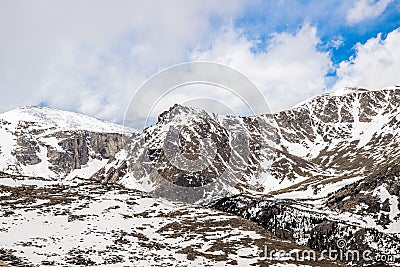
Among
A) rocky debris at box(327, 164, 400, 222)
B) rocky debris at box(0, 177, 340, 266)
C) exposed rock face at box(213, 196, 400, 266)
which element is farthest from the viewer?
rocky debris at box(327, 164, 400, 222)

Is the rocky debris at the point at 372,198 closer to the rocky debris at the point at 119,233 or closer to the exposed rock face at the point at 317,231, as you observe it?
the exposed rock face at the point at 317,231

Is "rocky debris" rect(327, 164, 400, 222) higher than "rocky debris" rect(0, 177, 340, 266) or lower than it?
higher

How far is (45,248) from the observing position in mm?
41906

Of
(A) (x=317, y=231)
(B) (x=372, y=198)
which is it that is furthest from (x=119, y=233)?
(B) (x=372, y=198)

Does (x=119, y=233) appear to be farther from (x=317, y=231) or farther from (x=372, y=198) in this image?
(x=372, y=198)

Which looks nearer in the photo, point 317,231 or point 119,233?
point 119,233

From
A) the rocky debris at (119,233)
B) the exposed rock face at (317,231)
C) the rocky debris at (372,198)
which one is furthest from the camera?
the rocky debris at (372,198)

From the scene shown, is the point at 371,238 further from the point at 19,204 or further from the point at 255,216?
the point at 19,204

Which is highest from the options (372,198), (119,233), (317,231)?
(372,198)

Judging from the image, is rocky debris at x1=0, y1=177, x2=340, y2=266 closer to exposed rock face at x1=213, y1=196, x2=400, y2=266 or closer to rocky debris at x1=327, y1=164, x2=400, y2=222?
exposed rock face at x1=213, y1=196, x2=400, y2=266

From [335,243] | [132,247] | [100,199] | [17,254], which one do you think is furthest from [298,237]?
[17,254]

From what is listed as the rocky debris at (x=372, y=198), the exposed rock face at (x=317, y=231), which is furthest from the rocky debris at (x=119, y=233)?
the rocky debris at (x=372, y=198)

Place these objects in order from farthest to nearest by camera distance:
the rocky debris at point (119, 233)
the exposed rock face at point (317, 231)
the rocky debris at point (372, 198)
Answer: the rocky debris at point (372, 198)
the exposed rock face at point (317, 231)
the rocky debris at point (119, 233)

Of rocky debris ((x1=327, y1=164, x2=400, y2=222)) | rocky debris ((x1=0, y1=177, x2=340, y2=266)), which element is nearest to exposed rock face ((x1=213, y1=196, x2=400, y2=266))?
rocky debris ((x1=327, y1=164, x2=400, y2=222))
